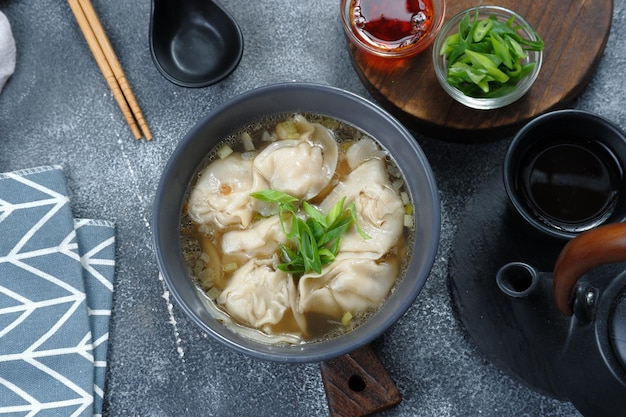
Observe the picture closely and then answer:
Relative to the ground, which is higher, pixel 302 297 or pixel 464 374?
pixel 302 297

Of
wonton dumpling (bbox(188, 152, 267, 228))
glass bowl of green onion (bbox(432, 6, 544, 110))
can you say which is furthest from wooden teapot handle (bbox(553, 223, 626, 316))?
wonton dumpling (bbox(188, 152, 267, 228))

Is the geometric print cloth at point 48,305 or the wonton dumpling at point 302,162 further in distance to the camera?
the geometric print cloth at point 48,305

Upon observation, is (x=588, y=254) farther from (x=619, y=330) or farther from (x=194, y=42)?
(x=194, y=42)

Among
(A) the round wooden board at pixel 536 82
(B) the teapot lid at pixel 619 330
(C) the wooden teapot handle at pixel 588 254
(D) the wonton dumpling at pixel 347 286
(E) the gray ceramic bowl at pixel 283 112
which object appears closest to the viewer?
(C) the wooden teapot handle at pixel 588 254

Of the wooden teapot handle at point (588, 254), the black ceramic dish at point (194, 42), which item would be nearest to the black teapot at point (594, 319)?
the wooden teapot handle at point (588, 254)

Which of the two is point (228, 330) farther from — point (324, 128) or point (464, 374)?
point (464, 374)

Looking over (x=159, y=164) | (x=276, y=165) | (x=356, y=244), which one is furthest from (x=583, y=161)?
(x=159, y=164)

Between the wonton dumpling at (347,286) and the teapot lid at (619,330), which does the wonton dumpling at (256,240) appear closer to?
the wonton dumpling at (347,286)
